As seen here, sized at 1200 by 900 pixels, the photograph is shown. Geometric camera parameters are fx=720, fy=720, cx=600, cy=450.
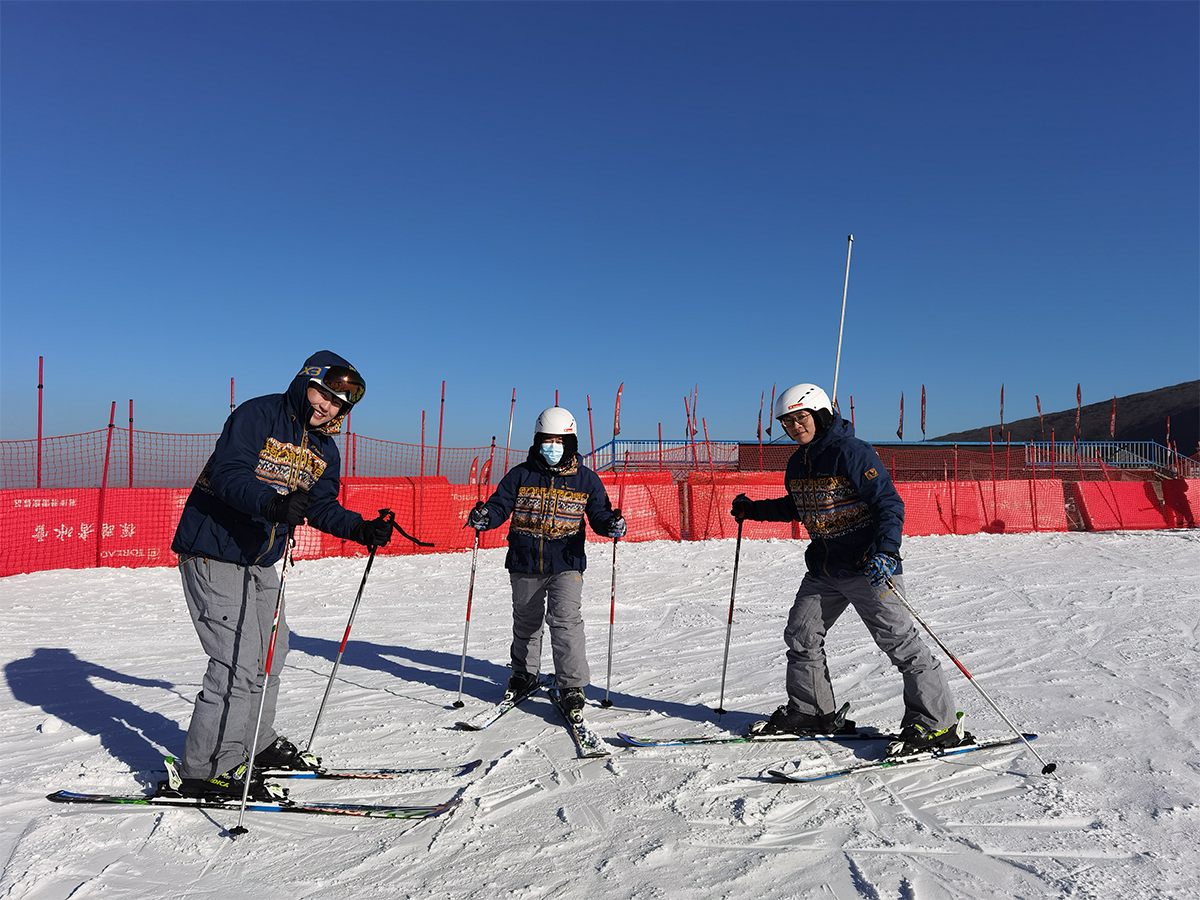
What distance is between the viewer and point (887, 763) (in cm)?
392

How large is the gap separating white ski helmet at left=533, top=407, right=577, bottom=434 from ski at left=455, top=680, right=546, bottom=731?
188 cm

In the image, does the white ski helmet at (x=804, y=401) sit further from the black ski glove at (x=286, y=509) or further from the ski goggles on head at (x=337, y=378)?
the black ski glove at (x=286, y=509)

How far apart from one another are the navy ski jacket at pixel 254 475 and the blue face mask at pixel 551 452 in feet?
5.22

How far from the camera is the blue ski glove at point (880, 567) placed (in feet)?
12.7

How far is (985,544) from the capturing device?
14.8m

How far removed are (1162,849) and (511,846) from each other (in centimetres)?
273

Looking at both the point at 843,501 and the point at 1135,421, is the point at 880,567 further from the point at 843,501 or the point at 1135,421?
the point at 1135,421

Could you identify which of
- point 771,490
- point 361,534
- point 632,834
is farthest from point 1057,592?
point 361,534

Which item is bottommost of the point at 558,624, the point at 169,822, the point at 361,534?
the point at 169,822

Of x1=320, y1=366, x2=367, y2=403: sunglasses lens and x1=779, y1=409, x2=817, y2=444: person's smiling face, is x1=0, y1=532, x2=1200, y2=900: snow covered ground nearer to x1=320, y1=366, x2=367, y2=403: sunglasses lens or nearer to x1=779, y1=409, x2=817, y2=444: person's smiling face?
x1=779, y1=409, x2=817, y2=444: person's smiling face

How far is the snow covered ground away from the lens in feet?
9.43

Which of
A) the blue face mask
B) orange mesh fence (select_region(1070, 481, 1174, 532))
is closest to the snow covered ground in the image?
the blue face mask

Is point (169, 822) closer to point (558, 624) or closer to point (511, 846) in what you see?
point (511, 846)

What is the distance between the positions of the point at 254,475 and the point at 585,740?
2.39m
